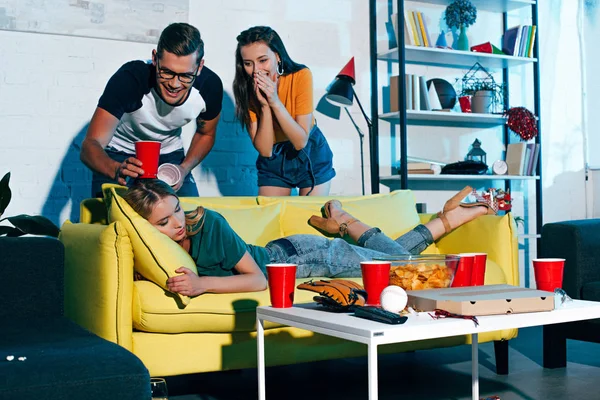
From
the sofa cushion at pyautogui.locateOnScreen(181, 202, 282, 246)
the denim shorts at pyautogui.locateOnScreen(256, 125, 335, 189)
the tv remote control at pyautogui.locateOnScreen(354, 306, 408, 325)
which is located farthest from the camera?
the denim shorts at pyautogui.locateOnScreen(256, 125, 335, 189)

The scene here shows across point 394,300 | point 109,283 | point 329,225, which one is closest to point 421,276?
point 394,300

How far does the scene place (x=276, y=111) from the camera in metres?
4.09

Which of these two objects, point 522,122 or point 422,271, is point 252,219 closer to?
point 422,271

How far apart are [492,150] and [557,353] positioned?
2.34m

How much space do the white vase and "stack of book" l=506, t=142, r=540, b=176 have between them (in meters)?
0.34

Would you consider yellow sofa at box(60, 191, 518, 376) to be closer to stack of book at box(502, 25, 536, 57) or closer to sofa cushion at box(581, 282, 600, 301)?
sofa cushion at box(581, 282, 600, 301)

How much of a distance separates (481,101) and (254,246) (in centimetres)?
252

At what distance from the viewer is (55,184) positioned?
4121 mm

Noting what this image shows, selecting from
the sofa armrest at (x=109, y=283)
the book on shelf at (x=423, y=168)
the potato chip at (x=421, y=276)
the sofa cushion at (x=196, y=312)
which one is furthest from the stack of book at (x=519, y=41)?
the sofa armrest at (x=109, y=283)

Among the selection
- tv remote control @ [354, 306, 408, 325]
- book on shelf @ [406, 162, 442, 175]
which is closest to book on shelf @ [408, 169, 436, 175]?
book on shelf @ [406, 162, 442, 175]

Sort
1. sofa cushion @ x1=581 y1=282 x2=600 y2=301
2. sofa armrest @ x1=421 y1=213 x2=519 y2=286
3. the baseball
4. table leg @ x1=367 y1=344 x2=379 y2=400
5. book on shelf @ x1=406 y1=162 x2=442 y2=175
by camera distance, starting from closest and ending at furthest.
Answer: table leg @ x1=367 y1=344 x2=379 y2=400
the baseball
sofa cushion @ x1=581 y1=282 x2=600 y2=301
sofa armrest @ x1=421 y1=213 x2=519 y2=286
book on shelf @ x1=406 y1=162 x2=442 y2=175

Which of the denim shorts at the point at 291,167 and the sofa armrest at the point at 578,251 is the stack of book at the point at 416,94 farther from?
the sofa armrest at the point at 578,251

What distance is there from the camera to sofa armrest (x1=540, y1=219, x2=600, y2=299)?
10.9 feet

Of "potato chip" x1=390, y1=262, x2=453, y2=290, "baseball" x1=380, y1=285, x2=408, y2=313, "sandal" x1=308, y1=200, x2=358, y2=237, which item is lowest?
"baseball" x1=380, y1=285, x2=408, y2=313
